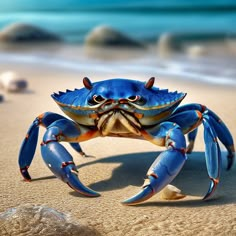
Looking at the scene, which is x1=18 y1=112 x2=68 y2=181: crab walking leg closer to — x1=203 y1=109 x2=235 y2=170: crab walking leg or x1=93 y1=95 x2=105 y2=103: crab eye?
x1=93 y1=95 x2=105 y2=103: crab eye

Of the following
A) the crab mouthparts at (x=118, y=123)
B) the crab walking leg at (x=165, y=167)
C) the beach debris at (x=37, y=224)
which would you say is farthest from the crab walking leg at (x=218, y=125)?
the beach debris at (x=37, y=224)

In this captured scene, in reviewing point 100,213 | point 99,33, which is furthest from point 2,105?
point 99,33

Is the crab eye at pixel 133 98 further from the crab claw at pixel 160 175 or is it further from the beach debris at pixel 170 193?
the beach debris at pixel 170 193

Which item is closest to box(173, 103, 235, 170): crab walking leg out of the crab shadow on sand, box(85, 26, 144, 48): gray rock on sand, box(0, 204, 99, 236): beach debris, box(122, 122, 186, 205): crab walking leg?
the crab shadow on sand

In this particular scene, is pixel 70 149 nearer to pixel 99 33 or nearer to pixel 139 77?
pixel 139 77

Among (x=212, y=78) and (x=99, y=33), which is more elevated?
(x=99, y=33)

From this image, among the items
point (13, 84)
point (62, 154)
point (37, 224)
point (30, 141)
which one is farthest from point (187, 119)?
point (13, 84)
